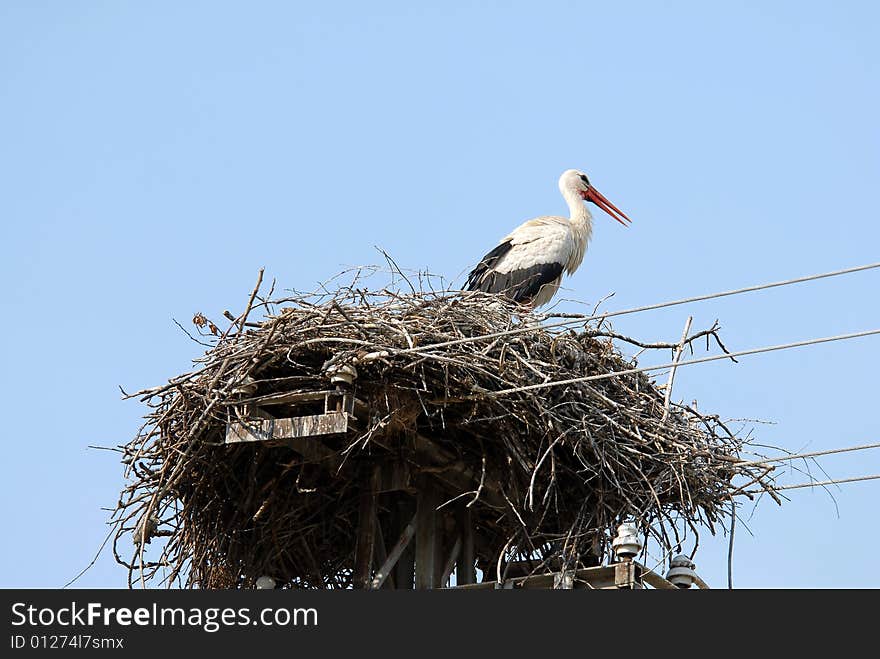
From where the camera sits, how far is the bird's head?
1349 centimetres

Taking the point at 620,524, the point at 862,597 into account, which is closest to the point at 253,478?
the point at 620,524

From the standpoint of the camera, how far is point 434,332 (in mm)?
8242

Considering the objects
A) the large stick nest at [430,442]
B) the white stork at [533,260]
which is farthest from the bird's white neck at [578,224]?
the large stick nest at [430,442]

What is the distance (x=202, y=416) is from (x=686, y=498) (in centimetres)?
265

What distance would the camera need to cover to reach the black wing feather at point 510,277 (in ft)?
38.2

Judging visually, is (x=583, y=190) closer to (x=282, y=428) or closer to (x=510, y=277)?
(x=510, y=277)

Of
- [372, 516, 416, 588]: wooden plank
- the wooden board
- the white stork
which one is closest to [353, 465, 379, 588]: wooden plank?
[372, 516, 416, 588]: wooden plank

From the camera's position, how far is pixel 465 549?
29.5 feet

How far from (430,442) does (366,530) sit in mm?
614

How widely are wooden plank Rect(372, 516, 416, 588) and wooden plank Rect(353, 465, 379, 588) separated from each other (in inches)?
2.1

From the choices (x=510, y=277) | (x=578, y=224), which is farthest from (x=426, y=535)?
(x=578, y=224)

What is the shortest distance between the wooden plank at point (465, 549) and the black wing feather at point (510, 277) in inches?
109

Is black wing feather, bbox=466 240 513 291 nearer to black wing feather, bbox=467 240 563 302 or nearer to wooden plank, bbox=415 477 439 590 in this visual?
black wing feather, bbox=467 240 563 302

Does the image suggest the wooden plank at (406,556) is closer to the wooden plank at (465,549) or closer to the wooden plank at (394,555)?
the wooden plank at (394,555)
